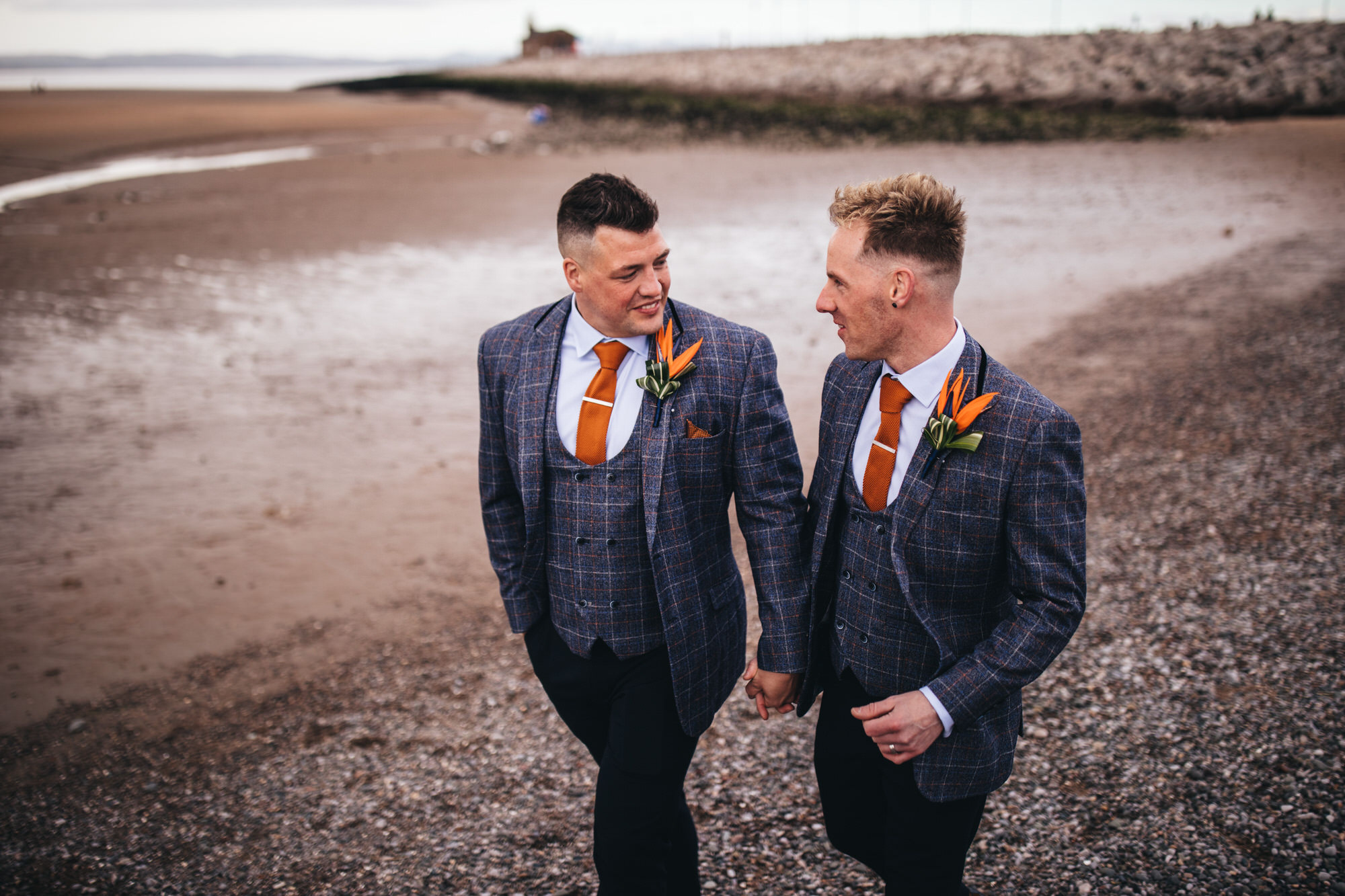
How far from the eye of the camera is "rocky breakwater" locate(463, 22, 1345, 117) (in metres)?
30.1

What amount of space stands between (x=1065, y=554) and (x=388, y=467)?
6.49 meters

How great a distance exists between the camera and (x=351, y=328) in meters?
11.3

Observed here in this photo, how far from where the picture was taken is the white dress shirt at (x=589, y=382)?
8.95 feet

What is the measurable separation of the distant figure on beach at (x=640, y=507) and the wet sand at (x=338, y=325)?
2928mm

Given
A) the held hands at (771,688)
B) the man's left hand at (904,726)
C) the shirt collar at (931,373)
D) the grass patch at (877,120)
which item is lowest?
the held hands at (771,688)

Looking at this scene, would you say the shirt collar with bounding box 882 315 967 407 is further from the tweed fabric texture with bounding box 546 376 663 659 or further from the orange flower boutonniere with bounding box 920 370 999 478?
the tweed fabric texture with bounding box 546 376 663 659

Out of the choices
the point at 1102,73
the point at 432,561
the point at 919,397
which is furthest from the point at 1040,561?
the point at 1102,73

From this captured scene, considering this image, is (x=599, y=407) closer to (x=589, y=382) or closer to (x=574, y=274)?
(x=589, y=382)

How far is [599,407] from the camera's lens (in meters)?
2.73

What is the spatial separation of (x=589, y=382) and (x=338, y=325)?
9586 millimetres

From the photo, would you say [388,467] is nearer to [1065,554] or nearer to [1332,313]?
[1065,554]

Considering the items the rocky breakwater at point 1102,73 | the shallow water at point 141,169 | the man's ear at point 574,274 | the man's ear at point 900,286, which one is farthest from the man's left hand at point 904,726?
the rocky breakwater at point 1102,73

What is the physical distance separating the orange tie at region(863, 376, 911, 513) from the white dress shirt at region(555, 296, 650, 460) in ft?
2.44

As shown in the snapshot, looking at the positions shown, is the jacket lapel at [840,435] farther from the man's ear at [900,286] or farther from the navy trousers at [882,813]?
the navy trousers at [882,813]
